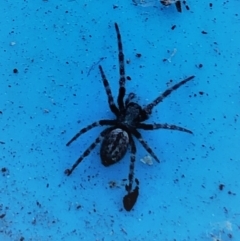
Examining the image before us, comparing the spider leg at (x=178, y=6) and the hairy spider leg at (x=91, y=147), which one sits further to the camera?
the spider leg at (x=178, y=6)

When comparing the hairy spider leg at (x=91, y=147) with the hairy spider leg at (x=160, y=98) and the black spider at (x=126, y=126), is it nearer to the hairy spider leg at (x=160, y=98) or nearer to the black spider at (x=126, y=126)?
the black spider at (x=126, y=126)

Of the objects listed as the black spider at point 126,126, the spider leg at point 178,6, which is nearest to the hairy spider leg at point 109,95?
the black spider at point 126,126

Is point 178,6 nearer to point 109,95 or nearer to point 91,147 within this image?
point 109,95

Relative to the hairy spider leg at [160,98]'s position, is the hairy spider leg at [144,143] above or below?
below

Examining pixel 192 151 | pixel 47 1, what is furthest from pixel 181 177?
pixel 47 1

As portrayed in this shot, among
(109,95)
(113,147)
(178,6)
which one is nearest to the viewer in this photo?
(113,147)

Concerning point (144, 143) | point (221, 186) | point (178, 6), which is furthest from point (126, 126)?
point (178, 6)

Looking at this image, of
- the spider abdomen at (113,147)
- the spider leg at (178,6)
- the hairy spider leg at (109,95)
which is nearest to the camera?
the spider abdomen at (113,147)
